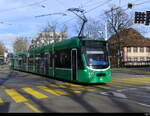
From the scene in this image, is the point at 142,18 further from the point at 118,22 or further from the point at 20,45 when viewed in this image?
the point at 20,45

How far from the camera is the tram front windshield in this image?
15.7 meters

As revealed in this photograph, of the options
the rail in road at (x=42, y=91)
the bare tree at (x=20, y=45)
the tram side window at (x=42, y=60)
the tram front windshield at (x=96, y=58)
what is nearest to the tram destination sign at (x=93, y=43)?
the tram front windshield at (x=96, y=58)

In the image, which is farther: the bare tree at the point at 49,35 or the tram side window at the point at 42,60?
the bare tree at the point at 49,35

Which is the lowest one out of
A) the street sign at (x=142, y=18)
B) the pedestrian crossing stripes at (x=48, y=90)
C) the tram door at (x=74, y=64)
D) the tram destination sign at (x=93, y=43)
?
the pedestrian crossing stripes at (x=48, y=90)

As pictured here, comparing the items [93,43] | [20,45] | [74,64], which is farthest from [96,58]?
[20,45]

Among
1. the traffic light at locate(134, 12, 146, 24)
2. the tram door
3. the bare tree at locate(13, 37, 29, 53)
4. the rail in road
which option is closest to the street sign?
the traffic light at locate(134, 12, 146, 24)

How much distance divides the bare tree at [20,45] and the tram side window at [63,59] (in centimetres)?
7401

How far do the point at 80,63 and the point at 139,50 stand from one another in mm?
70528

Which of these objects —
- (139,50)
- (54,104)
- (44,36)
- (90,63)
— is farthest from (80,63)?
(139,50)

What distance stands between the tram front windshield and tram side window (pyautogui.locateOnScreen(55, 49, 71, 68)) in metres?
1.99

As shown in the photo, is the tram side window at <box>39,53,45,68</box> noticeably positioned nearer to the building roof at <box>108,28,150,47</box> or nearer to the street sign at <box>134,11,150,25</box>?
the street sign at <box>134,11,150,25</box>

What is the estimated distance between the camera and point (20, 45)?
3686 inches

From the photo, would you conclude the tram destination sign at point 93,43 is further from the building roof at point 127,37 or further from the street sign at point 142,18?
the building roof at point 127,37

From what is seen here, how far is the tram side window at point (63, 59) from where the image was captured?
1754 centimetres
